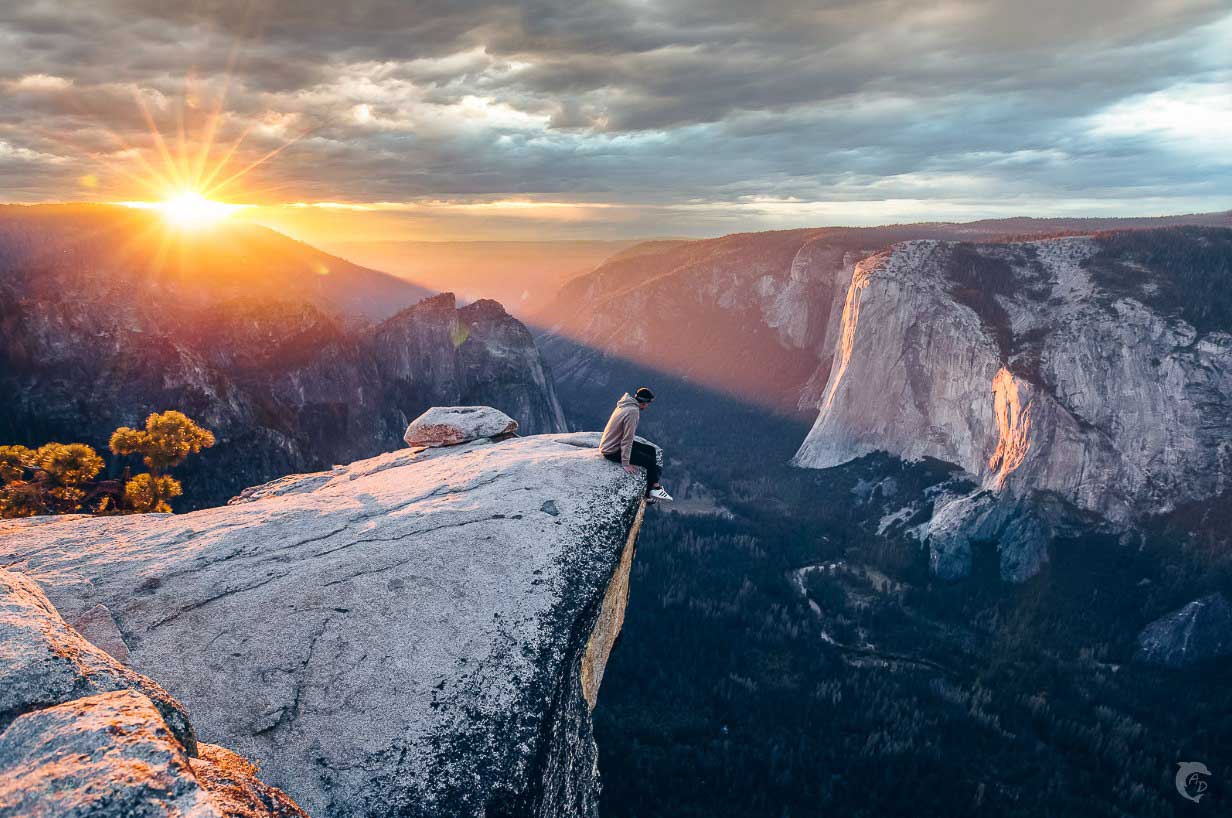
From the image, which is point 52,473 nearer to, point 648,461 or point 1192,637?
point 648,461

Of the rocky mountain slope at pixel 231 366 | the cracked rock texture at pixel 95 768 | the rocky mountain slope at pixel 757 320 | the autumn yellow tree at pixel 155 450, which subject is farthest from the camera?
the rocky mountain slope at pixel 757 320

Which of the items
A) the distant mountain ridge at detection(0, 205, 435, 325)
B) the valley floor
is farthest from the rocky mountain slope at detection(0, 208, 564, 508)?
the valley floor

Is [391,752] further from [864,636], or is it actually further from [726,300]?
[726,300]

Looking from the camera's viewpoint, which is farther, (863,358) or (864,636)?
(863,358)

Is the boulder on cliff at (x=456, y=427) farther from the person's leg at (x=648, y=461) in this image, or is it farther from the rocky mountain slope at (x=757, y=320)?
the rocky mountain slope at (x=757, y=320)

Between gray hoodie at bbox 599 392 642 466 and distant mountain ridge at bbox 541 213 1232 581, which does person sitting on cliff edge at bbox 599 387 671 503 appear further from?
distant mountain ridge at bbox 541 213 1232 581

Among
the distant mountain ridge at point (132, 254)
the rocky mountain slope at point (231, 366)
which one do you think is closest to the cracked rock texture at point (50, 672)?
the rocky mountain slope at point (231, 366)

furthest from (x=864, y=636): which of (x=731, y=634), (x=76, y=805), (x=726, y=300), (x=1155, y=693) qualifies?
(x=726, y=300)

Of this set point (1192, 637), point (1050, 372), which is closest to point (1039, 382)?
point (1050, 372)
